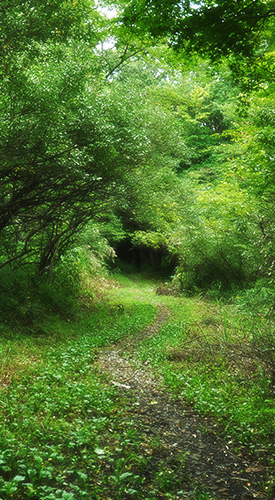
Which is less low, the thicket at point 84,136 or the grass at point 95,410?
the thicket at point 84,136

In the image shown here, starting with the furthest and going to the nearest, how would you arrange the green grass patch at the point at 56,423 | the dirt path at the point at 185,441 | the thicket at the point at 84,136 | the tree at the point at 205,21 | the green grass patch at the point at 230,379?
1. the thicket at the point at 84,136
2. the green grass patch at the point at 230,379
3. the tree at the point at 205,21
4. the dirt path at the point at 185,441
5. the green grass patch at the point at 56,423

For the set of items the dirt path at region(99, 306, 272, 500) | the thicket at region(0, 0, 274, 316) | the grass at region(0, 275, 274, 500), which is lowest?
the dirt path at region(99, 306, 272, 500)

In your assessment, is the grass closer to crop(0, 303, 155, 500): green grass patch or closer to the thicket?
crop(0, 303, 155, 500): green grass patch

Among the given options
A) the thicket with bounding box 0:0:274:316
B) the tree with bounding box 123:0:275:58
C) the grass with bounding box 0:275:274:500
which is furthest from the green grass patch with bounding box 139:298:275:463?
the tree with bounding box 123:0:275:58

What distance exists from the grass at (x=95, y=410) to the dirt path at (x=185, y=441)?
11 centimetres

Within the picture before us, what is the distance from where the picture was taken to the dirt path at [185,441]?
341cm

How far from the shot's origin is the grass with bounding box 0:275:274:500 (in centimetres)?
314

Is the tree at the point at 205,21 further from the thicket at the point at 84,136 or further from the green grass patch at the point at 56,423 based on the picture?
the green grass patch at the point at 56,423

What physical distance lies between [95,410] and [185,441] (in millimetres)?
1238

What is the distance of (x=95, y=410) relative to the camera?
15.2 ft

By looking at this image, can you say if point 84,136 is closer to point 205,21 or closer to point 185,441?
point 205,21

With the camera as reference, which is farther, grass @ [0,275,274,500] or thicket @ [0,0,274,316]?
thicket @ [0,0,274,316]

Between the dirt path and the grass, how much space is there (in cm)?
11

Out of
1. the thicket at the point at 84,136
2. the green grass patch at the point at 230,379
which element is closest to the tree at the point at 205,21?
the thicket at the point at 84,136
